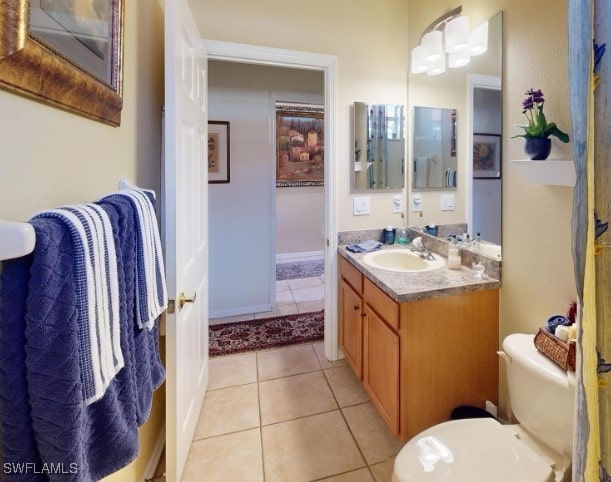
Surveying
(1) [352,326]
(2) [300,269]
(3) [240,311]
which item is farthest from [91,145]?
(2) [300,269]

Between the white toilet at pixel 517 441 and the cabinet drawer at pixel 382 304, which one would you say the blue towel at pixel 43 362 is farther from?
the cabinet drawer at pixel 382 304

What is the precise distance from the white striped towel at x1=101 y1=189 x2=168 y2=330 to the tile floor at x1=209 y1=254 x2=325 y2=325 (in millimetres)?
2204

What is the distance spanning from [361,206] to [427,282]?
91cm

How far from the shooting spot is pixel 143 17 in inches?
50.9

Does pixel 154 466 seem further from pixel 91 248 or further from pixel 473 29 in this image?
pixel 473 29

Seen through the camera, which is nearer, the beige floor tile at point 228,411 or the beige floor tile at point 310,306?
the beige floor tile at point 228,411

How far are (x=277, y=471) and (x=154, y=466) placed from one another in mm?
569

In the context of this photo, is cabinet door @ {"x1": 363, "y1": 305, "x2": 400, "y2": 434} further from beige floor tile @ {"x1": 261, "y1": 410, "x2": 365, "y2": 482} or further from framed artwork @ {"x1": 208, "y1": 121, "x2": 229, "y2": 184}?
Result: framed artwork @ {"x1": 208, "y1": 121, "x2": 229, "y2": 184}

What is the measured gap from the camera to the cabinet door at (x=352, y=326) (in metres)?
1.92

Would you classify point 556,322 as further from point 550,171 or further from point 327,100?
point 327,100

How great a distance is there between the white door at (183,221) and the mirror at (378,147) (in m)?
1.08

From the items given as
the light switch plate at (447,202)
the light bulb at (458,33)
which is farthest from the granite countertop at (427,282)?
the light bulb at (458,33)

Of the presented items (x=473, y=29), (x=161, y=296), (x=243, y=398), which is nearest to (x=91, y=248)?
(x=161, y=296)

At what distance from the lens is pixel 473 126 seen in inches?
69.7
